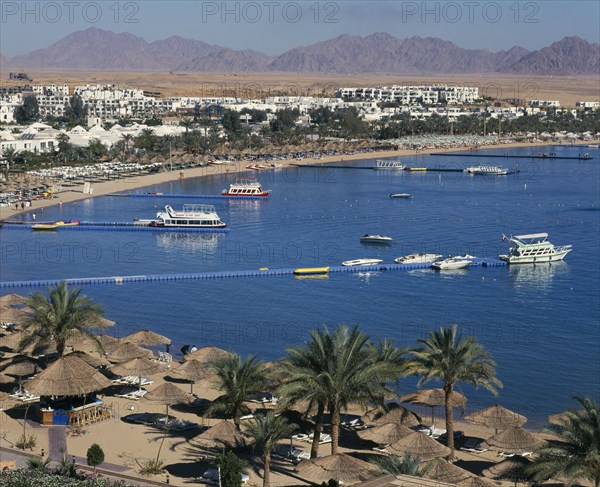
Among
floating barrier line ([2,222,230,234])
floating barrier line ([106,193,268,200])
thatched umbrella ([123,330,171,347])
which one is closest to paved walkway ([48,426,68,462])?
thatched umbrella ([123,330,171,347])

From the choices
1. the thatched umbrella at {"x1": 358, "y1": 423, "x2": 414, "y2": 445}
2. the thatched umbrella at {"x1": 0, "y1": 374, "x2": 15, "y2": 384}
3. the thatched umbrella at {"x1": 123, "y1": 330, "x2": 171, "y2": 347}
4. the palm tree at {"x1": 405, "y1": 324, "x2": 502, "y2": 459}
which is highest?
the palm tree at {"x1": 405, "y1": 324, "x2": 502, "y2": 459}

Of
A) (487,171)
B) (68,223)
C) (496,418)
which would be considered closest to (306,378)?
(496,418)

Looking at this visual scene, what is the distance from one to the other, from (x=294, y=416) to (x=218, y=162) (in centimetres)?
8074

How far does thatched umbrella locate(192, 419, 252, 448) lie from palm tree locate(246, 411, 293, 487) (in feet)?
3.36

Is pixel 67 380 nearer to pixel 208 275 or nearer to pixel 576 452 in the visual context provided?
pixel 576 452

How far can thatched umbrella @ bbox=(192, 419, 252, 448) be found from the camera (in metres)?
23.4

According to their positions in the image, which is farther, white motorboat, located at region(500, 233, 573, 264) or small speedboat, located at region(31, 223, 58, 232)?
small speedboat, located at region(31, 223, 58, 232)

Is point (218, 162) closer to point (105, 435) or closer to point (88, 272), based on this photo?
point (88, 272)

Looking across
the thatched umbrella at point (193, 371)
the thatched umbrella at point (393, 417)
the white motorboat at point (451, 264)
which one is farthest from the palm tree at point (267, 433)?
the white motorboat at point (451, 264)

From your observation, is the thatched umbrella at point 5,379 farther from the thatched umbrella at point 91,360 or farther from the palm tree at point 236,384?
the palm tree at point 236,384

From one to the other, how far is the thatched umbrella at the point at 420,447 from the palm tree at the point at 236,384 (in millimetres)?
3498

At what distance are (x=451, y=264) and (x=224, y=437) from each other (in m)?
29.7

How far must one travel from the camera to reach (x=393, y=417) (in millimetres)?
25234

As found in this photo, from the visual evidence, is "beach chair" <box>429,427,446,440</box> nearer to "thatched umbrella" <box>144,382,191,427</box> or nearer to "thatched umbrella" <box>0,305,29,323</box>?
"thatched umbrella" <box>144,382,191,427</box>
